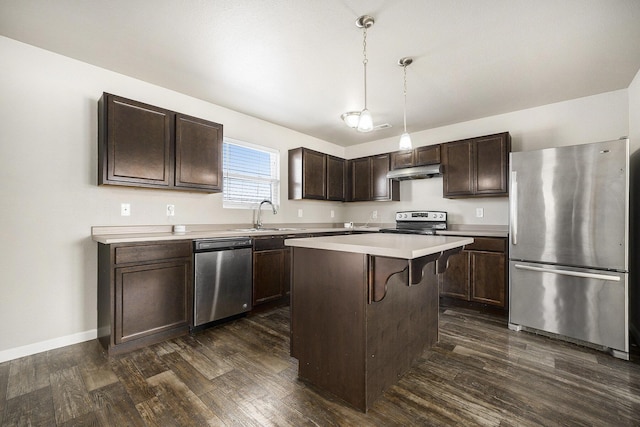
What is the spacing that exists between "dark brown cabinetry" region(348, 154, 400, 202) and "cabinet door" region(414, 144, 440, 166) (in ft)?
1.67

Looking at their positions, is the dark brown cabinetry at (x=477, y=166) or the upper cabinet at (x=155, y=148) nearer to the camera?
the upper cabinet at (x=155, y=148)

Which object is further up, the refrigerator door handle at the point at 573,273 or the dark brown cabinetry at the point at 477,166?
the dark brown cabinetry at the point at 477,166

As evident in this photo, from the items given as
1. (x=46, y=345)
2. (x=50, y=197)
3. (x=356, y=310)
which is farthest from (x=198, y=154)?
(x=356, y=310)

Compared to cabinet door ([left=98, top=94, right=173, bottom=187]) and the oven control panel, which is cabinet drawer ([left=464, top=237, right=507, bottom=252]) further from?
cabinet door ([left=98, top=94, right=173, bottom=187])

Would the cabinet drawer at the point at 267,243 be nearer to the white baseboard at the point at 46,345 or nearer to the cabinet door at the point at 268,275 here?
the cabinet door at the point at 268,275

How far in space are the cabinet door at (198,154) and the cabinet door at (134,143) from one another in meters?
0.10

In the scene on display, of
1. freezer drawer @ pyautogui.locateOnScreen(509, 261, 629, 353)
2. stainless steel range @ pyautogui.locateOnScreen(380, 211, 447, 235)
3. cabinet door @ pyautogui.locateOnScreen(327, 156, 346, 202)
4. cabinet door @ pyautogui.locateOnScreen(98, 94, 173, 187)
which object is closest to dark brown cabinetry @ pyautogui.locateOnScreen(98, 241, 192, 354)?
cabinet door @ pyautogui.locateOnScreen(98, 94, 173, 187)

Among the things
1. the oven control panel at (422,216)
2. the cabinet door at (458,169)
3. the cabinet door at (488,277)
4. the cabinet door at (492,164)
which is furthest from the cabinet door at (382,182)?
the cabinet door at (488,277)

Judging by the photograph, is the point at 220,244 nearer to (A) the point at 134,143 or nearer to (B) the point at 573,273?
(A) the point at 134,143

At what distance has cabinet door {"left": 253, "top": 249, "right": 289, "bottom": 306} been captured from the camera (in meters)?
3.24

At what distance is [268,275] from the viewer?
3.37 metres

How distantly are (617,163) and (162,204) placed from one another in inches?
171

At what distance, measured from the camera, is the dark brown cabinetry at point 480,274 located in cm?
324

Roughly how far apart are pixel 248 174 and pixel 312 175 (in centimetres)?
104
